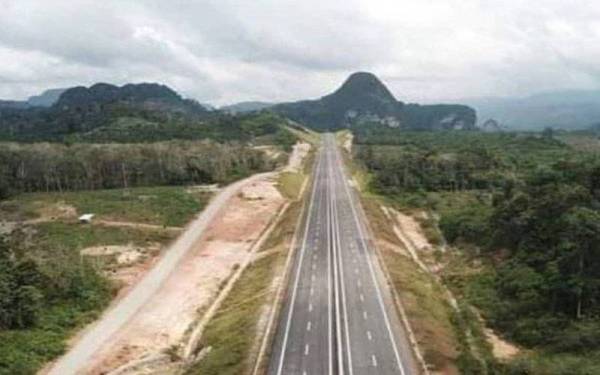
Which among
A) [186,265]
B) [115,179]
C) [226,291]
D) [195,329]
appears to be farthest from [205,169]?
[195,329]

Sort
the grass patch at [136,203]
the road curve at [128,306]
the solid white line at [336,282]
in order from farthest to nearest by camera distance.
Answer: the grass patch at [136,203] → the road curve at [128,306] → the solid white line at [336,282]

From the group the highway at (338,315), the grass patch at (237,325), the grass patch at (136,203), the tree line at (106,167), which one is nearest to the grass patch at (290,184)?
the tree line at (106,167)

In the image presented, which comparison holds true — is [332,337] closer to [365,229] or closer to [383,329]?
[383,329]

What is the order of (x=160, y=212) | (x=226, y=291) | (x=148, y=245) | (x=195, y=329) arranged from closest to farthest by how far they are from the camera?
(x=195, y=329) → (x=226, y=291) → (x=148, y=245) → (x=160, y=212)

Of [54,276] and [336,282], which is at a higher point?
[54,276]

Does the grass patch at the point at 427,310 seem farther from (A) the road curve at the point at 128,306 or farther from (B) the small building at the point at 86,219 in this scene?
(B) the small building at the point at 86,219

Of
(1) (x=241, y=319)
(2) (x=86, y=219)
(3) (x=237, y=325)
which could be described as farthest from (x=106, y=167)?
(3) (x=237, y=325)

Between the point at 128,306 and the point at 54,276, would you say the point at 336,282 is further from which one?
the point at 54,276
